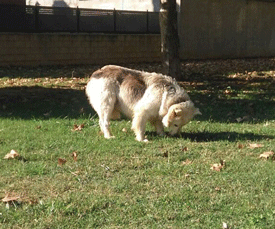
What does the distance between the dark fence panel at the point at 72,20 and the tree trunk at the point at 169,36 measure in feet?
22.9

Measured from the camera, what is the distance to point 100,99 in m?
8.35

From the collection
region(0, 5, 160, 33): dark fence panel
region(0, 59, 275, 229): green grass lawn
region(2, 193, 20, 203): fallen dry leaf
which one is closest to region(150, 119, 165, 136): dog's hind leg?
region(0, 59, 275, 229): green grass lawn

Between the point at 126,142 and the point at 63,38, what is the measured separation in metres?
13.2

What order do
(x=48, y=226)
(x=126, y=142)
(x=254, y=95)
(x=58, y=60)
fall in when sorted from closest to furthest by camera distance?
(x=48, y=226)
(x=126, y=142)
(x=254, y=95)
(x=58, y=60)

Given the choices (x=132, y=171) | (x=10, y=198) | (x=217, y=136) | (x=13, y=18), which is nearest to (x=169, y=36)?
(x=217, y=136)

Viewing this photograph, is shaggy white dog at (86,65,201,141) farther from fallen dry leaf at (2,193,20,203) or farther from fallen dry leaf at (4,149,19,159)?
fallen dry leaf at (2,193,20,203)

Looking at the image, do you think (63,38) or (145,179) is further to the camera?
(63,38)

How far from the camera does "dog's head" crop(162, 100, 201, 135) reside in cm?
809

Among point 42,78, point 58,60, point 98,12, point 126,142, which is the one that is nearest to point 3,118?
point 126,142

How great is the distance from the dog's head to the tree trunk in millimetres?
7049

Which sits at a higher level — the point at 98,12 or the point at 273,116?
the point at 98,12

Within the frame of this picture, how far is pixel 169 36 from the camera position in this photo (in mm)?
15047

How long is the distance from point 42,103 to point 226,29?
17.0m

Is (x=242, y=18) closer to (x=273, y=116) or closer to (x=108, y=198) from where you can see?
(x=273, y=116)
